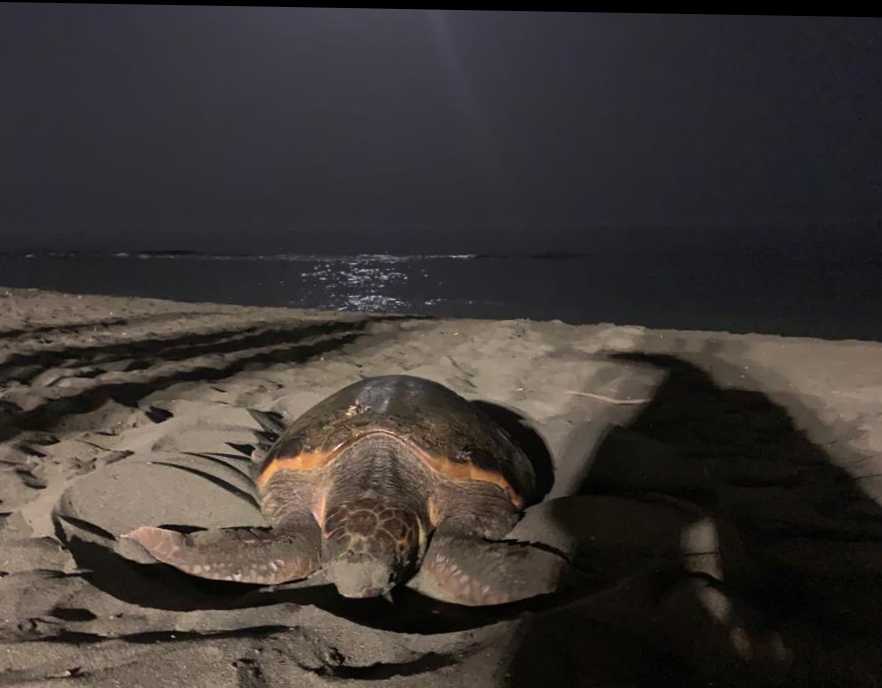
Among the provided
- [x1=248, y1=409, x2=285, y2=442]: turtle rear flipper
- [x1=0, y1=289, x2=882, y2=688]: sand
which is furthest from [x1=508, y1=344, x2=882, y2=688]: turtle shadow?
[x1=248, y1=409, x2=285, y2=442]: turtle rear flipper

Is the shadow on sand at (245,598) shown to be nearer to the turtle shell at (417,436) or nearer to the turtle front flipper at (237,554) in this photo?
the turtle front flipper at (237,554)

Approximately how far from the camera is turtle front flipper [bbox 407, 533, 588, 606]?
182 centimetres

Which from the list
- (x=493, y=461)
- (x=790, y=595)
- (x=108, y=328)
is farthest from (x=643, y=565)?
(x=108, y=328)

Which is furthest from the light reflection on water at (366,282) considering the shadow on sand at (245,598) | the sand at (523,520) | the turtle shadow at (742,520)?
the shadow on sand at (245,598)

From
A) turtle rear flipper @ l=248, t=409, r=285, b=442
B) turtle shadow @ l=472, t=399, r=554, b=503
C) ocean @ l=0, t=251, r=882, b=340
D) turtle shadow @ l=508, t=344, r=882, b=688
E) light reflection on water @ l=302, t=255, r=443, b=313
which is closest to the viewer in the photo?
turtle shadow @ l=508, t=344, r=882, b=688

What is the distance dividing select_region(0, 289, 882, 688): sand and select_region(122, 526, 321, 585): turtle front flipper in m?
0.06

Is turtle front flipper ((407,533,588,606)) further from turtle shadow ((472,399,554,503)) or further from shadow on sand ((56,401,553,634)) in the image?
turtle shadow ((472,399,554,503))

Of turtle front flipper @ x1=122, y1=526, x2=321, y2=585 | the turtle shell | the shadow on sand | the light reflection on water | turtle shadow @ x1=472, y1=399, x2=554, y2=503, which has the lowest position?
the light reflection on water

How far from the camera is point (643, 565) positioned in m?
1.96

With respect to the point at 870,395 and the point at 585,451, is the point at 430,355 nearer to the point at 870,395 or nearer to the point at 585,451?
the point at 585,451

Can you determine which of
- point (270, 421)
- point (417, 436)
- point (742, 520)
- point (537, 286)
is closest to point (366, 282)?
point (537, 286)

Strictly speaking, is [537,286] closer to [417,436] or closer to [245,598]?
[417,436]

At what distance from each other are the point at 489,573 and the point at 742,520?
1070 millimetres

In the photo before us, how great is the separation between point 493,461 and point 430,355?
273cm
